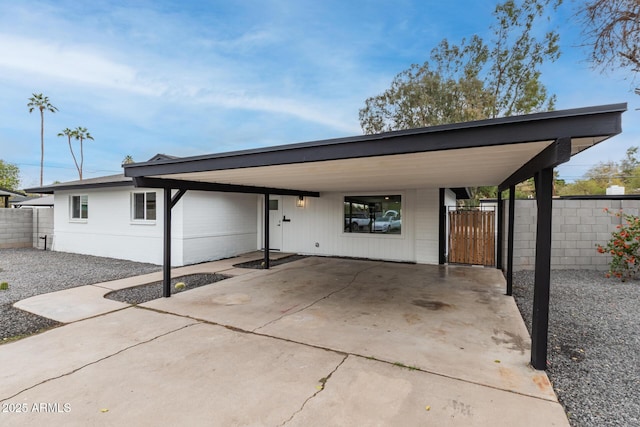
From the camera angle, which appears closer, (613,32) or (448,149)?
(448,149)

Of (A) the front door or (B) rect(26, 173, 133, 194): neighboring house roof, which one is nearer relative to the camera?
(B) rect(26, 173, 133, 194): neighboring house roof

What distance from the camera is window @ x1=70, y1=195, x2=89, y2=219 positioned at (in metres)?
9.65

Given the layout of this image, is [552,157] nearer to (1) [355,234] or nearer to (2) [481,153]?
(2) [481,153]

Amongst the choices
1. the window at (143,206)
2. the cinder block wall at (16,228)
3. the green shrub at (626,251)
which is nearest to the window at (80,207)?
the window at (143,206)

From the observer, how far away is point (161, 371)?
2.69m

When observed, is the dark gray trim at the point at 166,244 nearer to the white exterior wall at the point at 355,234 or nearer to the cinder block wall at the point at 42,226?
the white exterior wall at the point at 355,234

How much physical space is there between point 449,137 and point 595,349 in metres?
2.76

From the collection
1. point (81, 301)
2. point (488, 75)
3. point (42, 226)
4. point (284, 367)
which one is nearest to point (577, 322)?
point (284, 367)

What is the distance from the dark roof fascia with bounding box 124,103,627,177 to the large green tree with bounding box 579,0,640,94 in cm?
711

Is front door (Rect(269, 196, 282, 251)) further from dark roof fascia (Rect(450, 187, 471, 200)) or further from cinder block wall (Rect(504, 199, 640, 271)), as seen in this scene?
cinder block wall (Rect(504, 199, 640, 271))

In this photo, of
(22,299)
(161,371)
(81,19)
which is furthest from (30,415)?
(81,19)

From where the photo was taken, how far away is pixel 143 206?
27.1 feet

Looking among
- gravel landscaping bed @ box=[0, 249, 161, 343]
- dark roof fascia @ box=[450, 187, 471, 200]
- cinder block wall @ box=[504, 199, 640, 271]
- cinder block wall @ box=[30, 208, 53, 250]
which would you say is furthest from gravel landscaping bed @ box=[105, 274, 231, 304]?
cinder block wall @ box=[30, 208, 53, 250]

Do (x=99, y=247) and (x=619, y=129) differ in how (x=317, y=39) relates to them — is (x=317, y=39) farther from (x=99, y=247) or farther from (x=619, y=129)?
(x=619, y=129)
